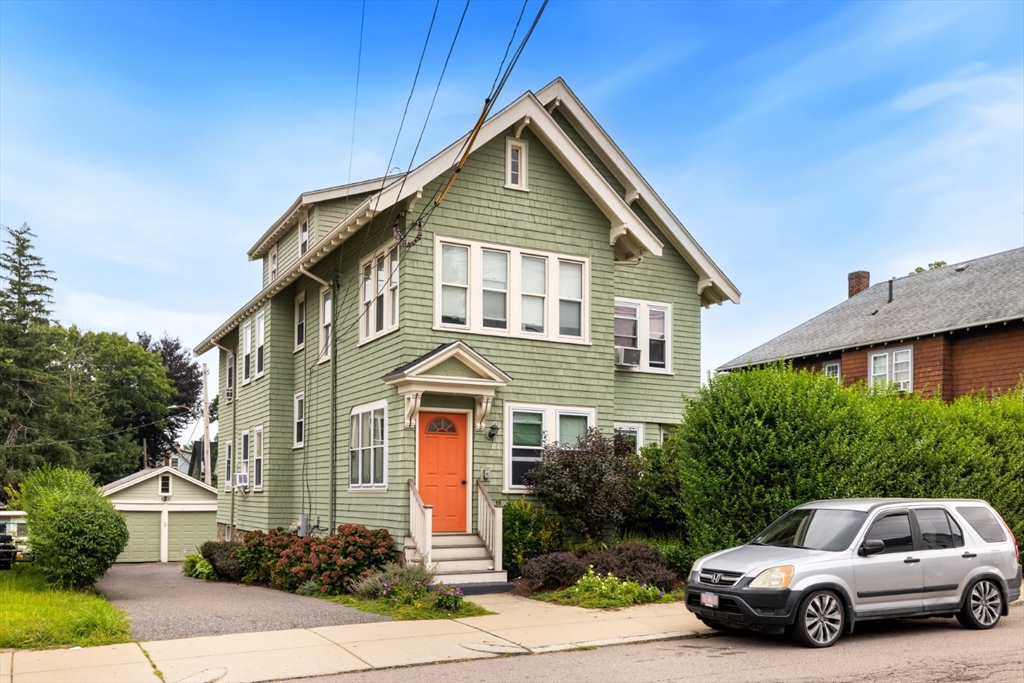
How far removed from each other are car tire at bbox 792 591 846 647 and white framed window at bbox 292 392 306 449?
14.8 metres

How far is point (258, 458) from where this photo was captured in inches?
1005

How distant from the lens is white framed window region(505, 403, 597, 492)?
733 inches

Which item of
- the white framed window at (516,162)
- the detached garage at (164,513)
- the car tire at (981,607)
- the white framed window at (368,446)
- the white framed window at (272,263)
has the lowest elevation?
the detached garage at (164,513)

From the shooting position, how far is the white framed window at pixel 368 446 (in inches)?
726

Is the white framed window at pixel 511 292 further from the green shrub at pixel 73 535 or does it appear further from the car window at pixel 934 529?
the car window at pixel 934 529

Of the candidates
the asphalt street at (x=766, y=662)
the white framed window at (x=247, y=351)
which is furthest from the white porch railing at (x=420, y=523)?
the white framed window at (x=247, y=351)

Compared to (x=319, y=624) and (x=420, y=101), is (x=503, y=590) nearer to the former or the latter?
(x=319, y=624)

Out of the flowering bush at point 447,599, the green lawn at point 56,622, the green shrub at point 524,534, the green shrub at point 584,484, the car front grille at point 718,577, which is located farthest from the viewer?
the green shrub at point 584,484

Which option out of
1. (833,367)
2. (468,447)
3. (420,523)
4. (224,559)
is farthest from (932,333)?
(224,559)

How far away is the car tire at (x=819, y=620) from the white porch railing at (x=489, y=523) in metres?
7.00

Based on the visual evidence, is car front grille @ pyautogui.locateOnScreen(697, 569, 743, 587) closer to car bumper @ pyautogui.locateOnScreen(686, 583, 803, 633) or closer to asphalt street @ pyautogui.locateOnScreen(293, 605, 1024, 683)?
car bumper @ pyautogui.locateOnScreen(686, 583, 803, 633)

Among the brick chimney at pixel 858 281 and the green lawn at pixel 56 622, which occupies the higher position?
the brick chimney at pixel 858 281

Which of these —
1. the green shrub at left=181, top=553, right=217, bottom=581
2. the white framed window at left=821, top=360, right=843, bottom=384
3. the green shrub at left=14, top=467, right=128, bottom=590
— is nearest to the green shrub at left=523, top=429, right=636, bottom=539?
the green shrub at left=14, top=467, right=128, bottom=590

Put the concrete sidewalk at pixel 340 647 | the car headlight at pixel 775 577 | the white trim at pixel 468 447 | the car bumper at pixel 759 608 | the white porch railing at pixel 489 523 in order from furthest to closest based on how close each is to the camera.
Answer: the white trim at pixel 468 447 < the white porch railing at pixel 489 523 < the car headlight at pixel 775 577 < the car bumper at pixel 759 608 < the concrete sidewalk at pixel 340 647
